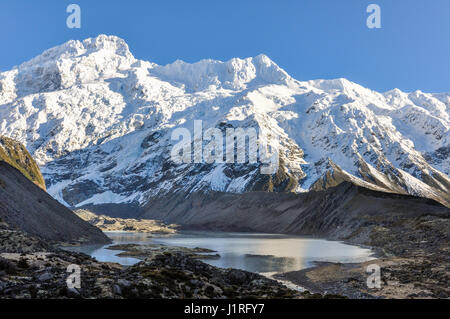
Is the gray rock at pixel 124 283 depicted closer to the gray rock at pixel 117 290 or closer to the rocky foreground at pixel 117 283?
the rocky foreground at pixel 117 283

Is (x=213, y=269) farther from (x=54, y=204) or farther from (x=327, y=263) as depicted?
(x=54, y=204)

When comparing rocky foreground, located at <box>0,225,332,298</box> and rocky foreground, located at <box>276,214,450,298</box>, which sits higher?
rocky foreground, located at <box>0,225,332,298</box>

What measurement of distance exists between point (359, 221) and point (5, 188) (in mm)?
121969

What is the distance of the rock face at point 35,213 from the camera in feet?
332

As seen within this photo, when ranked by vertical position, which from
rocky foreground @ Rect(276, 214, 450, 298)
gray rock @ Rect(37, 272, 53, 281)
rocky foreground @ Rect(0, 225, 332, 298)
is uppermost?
gray rock @ Rect(37, 272, 53, 281)

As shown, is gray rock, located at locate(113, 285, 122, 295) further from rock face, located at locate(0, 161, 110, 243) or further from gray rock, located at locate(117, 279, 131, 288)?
rock face, located at locate(0, 161, 110, 243)

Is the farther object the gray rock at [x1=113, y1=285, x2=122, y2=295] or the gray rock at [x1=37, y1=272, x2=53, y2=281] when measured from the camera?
the gray rock at [x1=37, y1=272, x2=53, y2=281]

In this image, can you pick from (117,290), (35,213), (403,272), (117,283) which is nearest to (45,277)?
(117,283)

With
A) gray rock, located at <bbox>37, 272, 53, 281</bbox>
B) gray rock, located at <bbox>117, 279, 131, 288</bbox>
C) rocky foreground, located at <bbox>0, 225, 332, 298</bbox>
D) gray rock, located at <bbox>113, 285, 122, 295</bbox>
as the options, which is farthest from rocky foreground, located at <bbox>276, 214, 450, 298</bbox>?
gray rock, located at <bbox>37, 272, 53, 281</bbox>

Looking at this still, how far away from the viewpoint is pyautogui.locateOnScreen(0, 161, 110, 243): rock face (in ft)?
332

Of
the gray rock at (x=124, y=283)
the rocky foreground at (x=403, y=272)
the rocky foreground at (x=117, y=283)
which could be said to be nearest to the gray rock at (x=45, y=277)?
the rocky foreground at (x=117, y=283)

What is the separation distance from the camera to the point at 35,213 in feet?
367

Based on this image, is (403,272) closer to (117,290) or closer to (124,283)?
(124,283)
